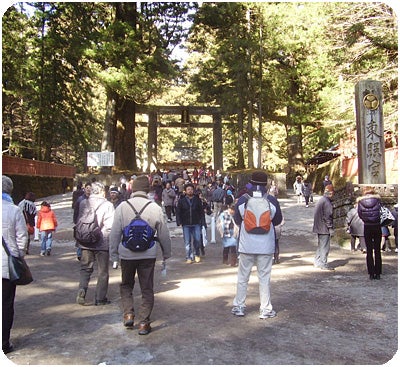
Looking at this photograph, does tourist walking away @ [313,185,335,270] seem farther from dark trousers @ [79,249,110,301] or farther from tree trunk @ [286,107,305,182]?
tree trunk @ [286,107,305,182]

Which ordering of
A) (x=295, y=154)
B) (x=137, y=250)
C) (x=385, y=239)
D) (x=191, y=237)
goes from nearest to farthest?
(x=137, y=250) → (x=191, y=237) → (x=385, y=239) → (x=295, y=154)

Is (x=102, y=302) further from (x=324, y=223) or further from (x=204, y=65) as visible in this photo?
(x=204, y=65)

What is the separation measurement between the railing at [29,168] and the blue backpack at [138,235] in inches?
755

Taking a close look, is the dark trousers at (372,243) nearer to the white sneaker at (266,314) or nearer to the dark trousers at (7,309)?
the white sneaker at (266,314)

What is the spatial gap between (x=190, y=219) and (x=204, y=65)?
21.9m

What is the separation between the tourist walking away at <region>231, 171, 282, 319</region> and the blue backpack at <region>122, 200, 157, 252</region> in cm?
124

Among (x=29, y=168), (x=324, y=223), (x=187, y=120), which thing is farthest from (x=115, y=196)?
(x=187, y=120)

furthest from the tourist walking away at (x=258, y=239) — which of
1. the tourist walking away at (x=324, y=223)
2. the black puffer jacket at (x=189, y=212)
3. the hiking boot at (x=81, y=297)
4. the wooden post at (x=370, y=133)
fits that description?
the wooden post at (x=370, y=133)

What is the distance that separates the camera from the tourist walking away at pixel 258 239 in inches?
200

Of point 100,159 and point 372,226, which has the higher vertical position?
point 100,159

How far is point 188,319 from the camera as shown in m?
5.01

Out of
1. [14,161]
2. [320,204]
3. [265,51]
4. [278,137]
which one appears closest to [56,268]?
[320,204]

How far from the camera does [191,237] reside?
9.25 meters

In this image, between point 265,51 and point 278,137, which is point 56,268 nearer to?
point 265,51
